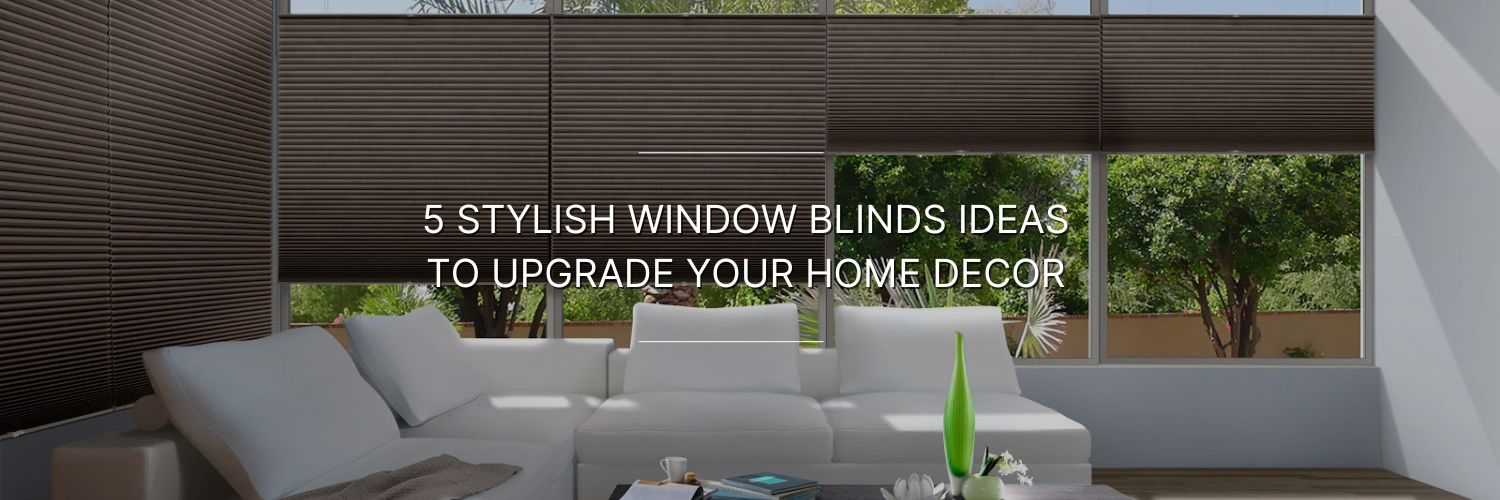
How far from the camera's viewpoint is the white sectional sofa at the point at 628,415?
267 cm

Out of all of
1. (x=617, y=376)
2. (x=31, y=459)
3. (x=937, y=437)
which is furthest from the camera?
(x=617, y=376)

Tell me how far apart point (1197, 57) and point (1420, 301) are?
65.5 inches

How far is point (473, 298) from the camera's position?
523cm

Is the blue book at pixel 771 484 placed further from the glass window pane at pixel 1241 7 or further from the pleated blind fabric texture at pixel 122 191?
the glass window pane at pixel 1241 7

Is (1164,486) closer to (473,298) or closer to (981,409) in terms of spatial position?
(981,409)

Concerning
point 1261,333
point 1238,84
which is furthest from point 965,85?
point 1261,333

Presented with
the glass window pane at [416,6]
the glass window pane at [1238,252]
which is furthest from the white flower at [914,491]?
the glass window pane at [416,6]

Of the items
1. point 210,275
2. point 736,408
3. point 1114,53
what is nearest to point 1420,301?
point 1114,53

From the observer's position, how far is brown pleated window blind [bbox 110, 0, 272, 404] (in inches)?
154

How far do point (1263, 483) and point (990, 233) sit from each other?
6.03 ft

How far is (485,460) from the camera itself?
3160 millimetres

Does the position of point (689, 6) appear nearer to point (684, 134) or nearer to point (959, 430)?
point (684, 134)

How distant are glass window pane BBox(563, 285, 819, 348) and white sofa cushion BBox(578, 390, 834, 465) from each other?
1319 millimetres

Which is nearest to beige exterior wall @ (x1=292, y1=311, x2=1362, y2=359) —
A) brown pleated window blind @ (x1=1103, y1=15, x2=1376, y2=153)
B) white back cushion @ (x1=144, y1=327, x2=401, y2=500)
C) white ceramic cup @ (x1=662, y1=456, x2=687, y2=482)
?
brown pleated window blind @ (x1=1103, y1=15, x2=1376, y2=153)
